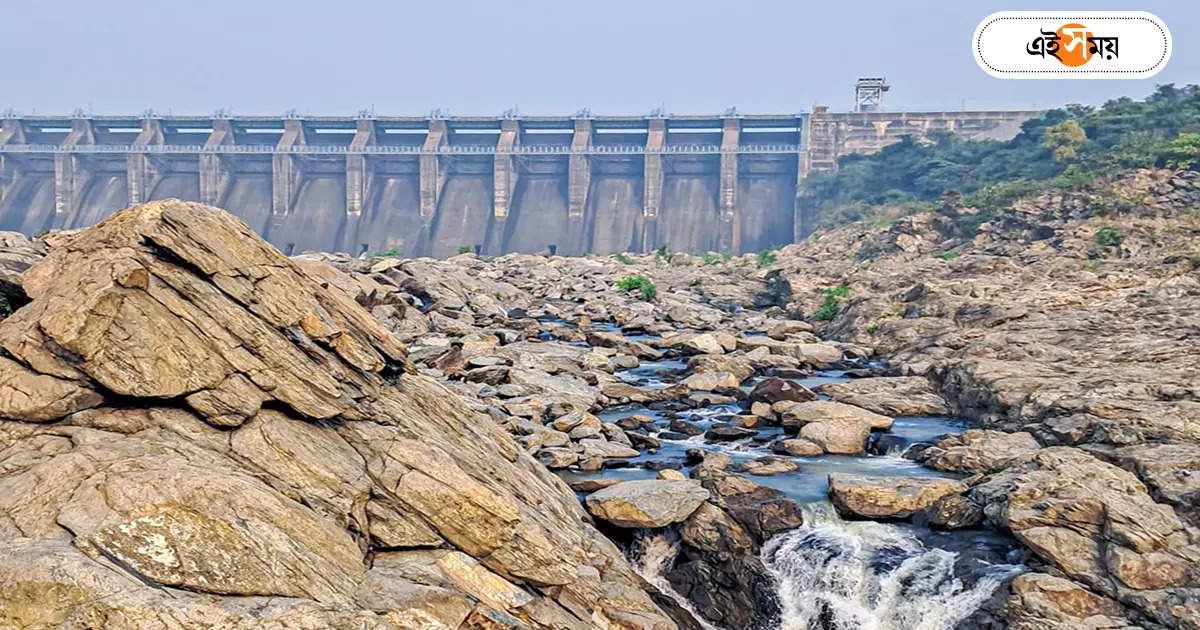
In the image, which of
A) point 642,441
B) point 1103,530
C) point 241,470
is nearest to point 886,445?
point 642,441

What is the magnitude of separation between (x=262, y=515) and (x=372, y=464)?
2738 millimetres

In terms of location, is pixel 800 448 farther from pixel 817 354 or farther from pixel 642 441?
pixel 817 354

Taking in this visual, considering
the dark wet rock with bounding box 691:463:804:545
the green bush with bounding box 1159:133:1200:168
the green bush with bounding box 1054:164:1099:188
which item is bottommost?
the dark wet rock with bounding box 691:463:804:545

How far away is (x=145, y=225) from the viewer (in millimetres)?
14688

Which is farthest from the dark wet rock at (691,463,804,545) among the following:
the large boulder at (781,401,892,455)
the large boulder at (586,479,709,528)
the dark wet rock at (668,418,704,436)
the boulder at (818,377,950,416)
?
the boulder at (818,377,950,416)

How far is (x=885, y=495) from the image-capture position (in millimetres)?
18656

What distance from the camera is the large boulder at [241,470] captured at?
1057 cm

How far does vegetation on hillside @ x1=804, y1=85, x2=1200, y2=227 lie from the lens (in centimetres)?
5312

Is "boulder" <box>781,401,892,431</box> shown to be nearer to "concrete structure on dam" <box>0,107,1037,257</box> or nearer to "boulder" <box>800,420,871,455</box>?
"boulder" <box>800,420,871,455</box>

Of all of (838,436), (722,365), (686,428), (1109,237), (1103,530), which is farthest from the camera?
(1109,237)

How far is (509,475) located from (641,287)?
36.8m

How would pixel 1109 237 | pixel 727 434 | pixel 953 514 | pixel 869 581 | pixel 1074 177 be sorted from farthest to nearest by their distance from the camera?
pixel 1074 177 → pixel 1109 237 → pixel 727 434 → pixel 953 514 → pixel 869 581

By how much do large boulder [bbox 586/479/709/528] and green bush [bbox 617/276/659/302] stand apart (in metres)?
32.8

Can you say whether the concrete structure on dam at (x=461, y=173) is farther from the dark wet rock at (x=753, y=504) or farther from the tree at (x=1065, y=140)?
the dark wet rock at (x=753, y=504)
